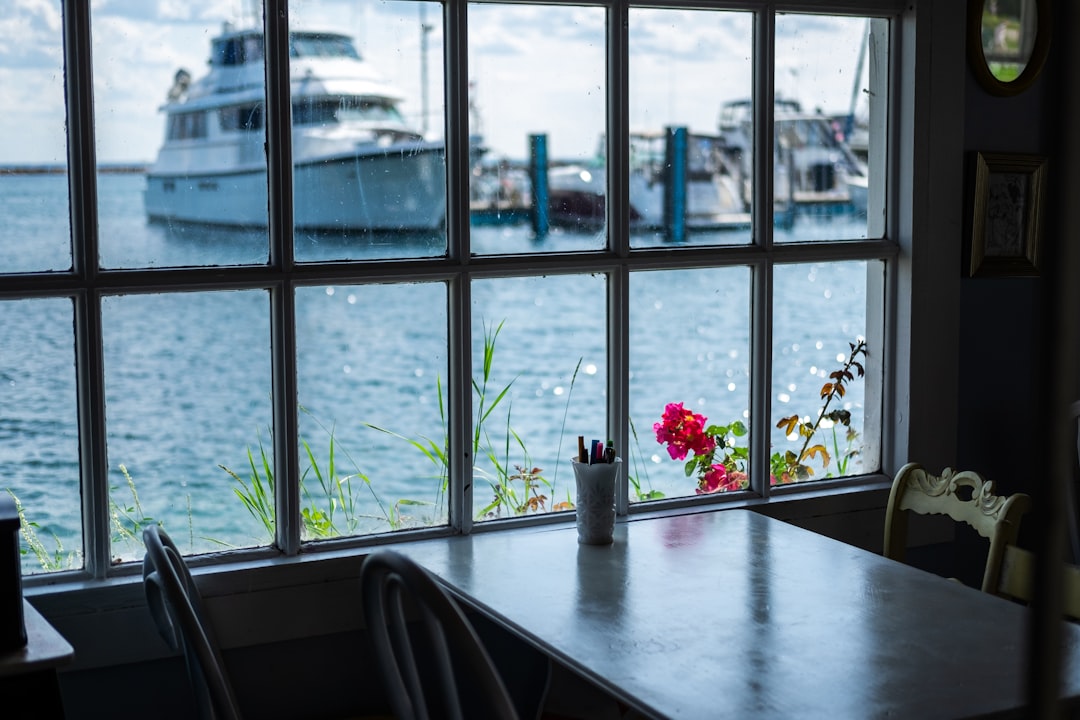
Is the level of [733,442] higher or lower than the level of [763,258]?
lower

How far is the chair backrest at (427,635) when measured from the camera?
1427mm

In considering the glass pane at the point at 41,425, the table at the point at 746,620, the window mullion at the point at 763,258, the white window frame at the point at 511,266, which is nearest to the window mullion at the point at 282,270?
the white window frame at the point at 511,266

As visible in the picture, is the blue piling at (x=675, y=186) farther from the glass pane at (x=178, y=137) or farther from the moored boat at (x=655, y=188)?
the glass pane at (x=178, y=137)

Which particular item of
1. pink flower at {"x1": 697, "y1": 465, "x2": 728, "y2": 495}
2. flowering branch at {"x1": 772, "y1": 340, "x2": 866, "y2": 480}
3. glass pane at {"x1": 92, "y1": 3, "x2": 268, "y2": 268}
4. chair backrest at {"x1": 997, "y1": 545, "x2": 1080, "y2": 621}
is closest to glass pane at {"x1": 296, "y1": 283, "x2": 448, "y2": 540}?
glass pane at {"x1": 92, "y1": 3, "x2": 268, "y2": 268}

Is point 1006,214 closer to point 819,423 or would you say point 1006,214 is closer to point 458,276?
point 819,423

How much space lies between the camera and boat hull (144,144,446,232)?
2156 millimetres

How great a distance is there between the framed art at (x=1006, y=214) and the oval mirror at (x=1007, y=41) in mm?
173

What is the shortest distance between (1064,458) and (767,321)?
2348 mm

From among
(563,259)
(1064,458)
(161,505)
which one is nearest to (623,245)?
(563,259)

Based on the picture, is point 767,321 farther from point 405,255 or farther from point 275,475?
point 275,475

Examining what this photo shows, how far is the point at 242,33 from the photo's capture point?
2.18 meters

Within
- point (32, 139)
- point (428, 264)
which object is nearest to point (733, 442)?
point (428, 264)

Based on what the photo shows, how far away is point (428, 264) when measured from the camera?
233cm

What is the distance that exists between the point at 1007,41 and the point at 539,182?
1.21 meters
